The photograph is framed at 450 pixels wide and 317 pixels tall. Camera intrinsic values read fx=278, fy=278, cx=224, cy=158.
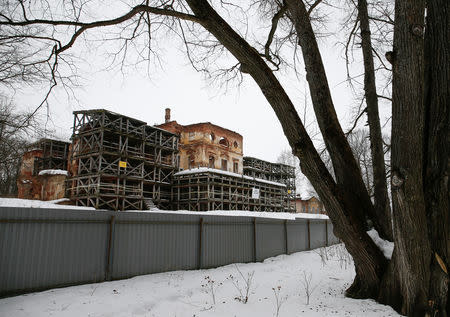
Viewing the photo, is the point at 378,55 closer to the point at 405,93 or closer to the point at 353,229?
the point at 405,93

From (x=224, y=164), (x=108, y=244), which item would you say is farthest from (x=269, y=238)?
(x=224, y=164)

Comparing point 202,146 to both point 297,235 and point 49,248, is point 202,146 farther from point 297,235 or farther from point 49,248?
point 49,248

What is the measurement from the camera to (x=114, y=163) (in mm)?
25391

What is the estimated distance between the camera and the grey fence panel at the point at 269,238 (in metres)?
9.98

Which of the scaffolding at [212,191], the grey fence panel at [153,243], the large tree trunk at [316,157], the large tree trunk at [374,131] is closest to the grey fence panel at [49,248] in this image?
the grey fence panel at [153,243]

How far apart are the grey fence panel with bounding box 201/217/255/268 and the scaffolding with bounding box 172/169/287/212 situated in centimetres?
1801

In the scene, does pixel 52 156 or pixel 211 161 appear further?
pixel 211 161

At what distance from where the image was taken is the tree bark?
3342 mm

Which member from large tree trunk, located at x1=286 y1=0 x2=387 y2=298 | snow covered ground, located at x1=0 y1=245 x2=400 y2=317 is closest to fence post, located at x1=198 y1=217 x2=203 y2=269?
snow covered ground, located at x1=0 y1=245 x2=400 y2=317

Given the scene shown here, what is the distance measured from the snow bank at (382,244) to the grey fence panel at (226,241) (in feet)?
15.9

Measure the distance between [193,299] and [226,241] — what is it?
390 cm

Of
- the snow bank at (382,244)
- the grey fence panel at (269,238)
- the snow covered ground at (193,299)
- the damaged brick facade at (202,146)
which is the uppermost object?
the damaged brick facade at (202,146)

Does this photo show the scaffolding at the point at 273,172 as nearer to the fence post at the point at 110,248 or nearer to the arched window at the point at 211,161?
the arched window at the point at 211,161

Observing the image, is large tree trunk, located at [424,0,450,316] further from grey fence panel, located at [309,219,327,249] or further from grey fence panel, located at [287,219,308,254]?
grey fence panel, located at [309,219,327,249]
